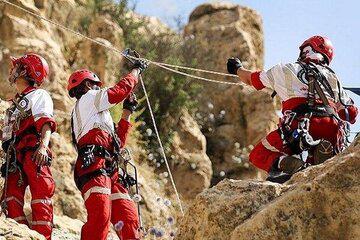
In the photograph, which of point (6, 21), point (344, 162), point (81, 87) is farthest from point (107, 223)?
point (6, 21)

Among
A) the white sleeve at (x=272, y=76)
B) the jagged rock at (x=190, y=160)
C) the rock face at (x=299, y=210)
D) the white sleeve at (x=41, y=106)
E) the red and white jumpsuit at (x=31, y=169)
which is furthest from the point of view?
the jagged rock at (x=190, y=160)

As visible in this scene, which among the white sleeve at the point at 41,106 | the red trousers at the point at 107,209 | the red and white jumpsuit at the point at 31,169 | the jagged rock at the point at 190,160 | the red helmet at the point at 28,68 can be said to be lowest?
the jagged rock at the point at 190,160

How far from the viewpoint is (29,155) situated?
6.15m

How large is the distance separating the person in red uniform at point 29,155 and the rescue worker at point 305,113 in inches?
69.0

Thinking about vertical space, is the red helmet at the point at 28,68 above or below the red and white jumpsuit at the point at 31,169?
above

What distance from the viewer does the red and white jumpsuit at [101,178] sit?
571cm

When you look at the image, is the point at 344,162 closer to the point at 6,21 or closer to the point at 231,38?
the point at 6,21

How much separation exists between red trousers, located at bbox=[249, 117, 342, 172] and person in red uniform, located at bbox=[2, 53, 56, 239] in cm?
176

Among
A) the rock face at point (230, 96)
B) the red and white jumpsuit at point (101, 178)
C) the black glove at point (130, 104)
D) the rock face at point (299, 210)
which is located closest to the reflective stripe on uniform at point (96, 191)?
the red and white jumpsuit at point (101, 178)

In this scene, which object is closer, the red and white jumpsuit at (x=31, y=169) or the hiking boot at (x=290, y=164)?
the hiking boot at (x=290, y=164)

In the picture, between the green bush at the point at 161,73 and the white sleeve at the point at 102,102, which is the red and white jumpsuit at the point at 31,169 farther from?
the green bush at the point at 161,73

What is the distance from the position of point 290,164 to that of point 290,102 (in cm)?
59

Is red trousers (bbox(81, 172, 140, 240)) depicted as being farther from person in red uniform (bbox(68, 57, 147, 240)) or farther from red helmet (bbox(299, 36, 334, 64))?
red helmet (bbox(299, 36, 334, 64))

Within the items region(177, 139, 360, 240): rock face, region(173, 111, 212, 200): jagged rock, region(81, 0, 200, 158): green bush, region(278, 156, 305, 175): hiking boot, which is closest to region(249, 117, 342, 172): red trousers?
region(278, 156, 305, 175): hiking boot
